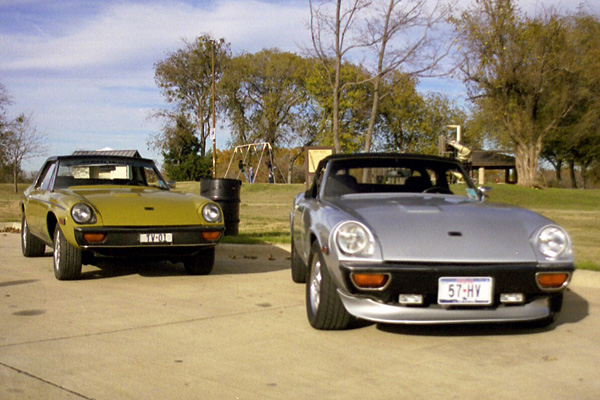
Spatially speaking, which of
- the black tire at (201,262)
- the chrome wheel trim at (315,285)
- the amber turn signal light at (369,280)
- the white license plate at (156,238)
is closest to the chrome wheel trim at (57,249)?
the white license plate at (156,238)

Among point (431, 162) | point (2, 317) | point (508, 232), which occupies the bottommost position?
point (2, 317)

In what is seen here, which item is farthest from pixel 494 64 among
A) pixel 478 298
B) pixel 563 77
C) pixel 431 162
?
pixel 478 298

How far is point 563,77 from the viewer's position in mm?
35812

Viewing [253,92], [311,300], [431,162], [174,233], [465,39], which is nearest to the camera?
[311,300]

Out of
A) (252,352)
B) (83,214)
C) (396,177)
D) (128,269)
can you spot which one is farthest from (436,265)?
(128,269)

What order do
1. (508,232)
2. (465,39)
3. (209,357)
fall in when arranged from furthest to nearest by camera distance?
(465,39) < (508,232) < (209,357)

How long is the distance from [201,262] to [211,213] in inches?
27.6

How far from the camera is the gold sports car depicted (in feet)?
21.7

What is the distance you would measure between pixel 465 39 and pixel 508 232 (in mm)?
31736

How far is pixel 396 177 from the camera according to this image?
6113mm

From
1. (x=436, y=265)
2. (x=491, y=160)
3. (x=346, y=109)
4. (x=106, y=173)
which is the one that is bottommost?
(x=436, y=265)

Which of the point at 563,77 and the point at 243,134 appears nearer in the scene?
the point at 563,77

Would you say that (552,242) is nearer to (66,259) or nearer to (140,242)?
(140,242)

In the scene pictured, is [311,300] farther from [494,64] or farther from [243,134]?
[243,134]
